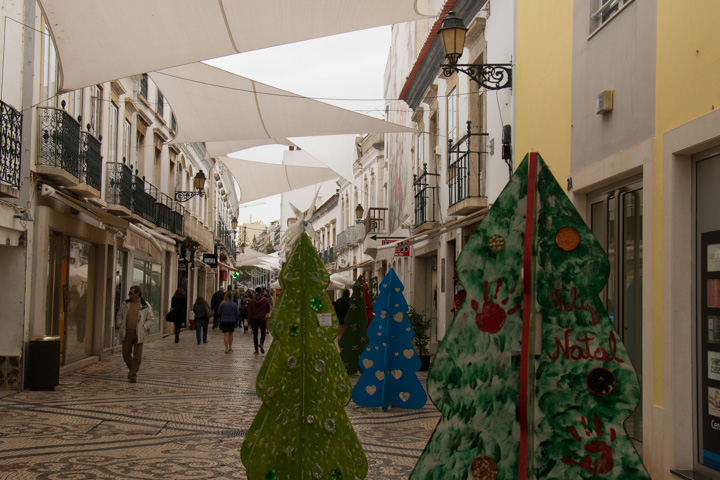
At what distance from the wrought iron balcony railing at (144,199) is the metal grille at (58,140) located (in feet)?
18.8

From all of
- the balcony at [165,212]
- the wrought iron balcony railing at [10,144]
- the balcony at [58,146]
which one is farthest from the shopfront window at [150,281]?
the wrought iron balcony railing at [10,144]

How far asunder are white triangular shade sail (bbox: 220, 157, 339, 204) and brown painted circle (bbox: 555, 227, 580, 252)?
2357 cm

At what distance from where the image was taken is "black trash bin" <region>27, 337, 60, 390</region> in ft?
36.2

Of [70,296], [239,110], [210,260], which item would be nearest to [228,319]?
[70,296]

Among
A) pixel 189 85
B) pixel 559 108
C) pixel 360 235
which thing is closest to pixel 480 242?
pixel 559 108

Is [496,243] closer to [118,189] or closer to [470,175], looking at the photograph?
[470,175]

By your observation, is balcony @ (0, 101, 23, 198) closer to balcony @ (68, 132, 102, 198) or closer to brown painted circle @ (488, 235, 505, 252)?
balcony @ (68, 132, 102, 198)

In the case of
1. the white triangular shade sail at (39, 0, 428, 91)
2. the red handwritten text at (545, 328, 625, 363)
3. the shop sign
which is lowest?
the red handwritten text at (545, 328, 625, 363)

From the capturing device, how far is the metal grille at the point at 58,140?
1194cm

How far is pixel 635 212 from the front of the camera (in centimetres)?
722

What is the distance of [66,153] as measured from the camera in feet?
41.5

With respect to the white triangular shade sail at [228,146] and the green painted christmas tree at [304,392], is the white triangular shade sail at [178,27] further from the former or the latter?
the white triangular shade sail at [228,146]

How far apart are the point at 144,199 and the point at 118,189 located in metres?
3.03

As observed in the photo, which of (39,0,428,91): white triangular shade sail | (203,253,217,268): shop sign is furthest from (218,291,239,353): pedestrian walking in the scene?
(203,253,217,268): shop sign
